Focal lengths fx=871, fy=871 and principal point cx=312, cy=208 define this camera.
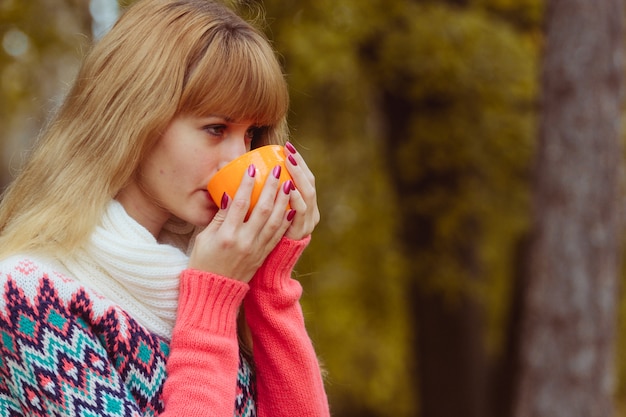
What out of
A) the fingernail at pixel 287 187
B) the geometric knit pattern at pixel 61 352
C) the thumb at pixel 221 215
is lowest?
the geometric knit pattern at pixel 61 352

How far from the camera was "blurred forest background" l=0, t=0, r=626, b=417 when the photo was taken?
580 centimetres

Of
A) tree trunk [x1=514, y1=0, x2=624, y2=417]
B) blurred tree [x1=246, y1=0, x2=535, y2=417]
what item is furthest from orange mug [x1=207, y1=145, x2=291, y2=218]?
blurred tree [x1=246, y1=0, x2=535, y2=417]

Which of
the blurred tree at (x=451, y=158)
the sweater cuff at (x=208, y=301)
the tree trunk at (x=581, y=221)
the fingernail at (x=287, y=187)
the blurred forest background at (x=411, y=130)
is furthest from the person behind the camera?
the blurred tree at (x=451, y=158)

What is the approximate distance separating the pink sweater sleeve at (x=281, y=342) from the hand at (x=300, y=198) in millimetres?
28

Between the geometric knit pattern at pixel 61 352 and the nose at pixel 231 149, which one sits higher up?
the nose at pixel 231 149

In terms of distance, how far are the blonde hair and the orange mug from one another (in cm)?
9

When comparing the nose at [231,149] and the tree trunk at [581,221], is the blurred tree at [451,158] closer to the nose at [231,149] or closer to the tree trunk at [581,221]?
the tree trunk at [581,221]

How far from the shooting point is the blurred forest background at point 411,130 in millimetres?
5801

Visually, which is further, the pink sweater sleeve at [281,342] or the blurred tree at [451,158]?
the blurred tree at [451,158]

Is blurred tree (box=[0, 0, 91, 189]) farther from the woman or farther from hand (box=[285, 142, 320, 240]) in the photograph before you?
hand (box=[285, 142, 320, 240])

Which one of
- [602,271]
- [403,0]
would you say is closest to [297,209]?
[602,271]

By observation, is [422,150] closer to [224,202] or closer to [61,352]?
[224,202]

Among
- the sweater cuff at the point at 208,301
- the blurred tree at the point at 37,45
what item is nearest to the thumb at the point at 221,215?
the sweater cuff at the point at 208,301

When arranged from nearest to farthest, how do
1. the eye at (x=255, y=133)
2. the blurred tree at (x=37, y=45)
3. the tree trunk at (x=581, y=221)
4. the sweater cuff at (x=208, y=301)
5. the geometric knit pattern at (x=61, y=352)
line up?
the geometric knit pattern at (x=61, y=352) → the sweater cuff at (x=208, y=301) → the eye at (x=255, y=133) → the tree trunk at (x=581, y=221) → the blurred tree at (x=37, y=45)
